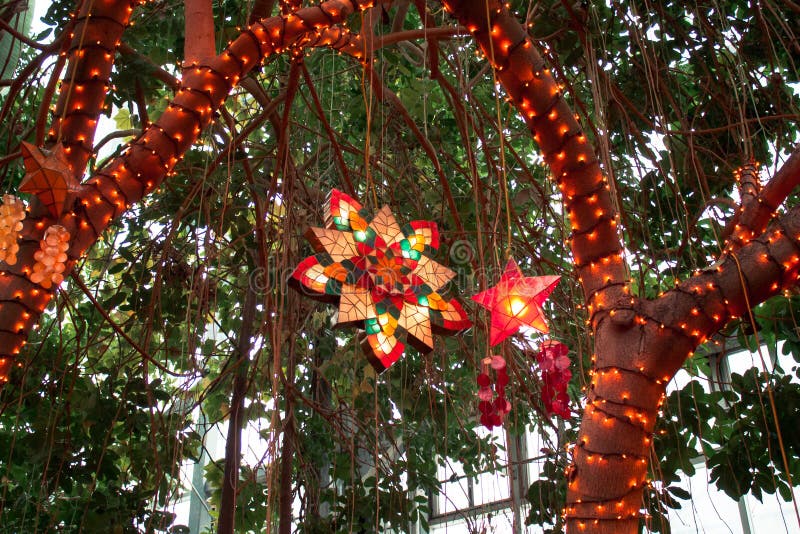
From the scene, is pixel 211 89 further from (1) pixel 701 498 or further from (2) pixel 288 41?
(1) pixel 701 498

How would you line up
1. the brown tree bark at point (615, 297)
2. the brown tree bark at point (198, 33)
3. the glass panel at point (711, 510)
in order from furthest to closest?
the glass panel at point (711, 510) → the brown tree bark at point (198, 33) → the brown tree bark at point (615, 297)

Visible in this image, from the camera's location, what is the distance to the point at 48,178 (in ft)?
4.70

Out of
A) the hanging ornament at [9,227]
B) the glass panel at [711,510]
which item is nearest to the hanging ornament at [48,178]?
the hanging ornament at [9,227]

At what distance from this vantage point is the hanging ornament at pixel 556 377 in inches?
66.8

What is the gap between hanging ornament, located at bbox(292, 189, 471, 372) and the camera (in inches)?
65.4

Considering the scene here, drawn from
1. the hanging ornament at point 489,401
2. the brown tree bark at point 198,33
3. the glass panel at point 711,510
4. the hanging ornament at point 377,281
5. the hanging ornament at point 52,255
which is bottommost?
the hanging ornament at point 489,401

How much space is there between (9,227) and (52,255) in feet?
0.26

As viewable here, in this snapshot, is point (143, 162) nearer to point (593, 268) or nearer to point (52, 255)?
point (52, 255)

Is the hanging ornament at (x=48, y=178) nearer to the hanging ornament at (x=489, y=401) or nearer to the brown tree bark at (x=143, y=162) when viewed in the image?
the brown tree bark at (x=143, y=162)

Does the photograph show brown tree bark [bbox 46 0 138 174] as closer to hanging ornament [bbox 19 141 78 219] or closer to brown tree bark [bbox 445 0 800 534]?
hanging ornament [bbox 19 141 78 219]

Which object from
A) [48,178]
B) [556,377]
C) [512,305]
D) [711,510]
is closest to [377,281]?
[512,305]

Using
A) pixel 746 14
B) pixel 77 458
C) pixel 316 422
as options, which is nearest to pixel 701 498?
pixel 316 422

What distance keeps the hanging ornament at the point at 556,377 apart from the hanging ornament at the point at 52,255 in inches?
37.5

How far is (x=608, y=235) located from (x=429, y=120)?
87.6 inches
